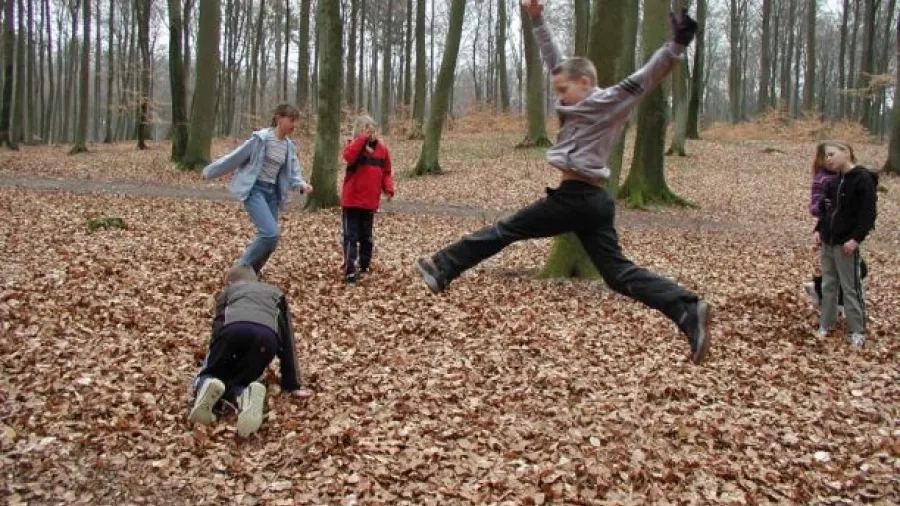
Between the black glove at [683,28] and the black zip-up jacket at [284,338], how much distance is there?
350cm

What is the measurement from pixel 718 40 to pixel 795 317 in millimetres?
58714

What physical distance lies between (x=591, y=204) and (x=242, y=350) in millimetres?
2800

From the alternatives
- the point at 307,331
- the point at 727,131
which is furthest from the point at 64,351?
the point at 727,131

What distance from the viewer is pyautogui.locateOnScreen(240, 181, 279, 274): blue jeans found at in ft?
27.3

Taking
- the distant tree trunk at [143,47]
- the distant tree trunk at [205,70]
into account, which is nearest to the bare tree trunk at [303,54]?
the distant tree trunk at [205,70]

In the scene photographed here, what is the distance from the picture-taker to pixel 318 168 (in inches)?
577

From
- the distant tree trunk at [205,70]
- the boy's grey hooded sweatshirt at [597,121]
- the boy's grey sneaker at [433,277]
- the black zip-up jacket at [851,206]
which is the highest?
the distant tree trunk at [205,70]

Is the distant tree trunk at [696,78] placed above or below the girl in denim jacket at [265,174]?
above

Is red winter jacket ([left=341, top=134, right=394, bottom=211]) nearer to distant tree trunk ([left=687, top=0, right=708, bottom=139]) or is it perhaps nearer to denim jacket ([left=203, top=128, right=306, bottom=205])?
denim jacket ([left=203, top=128, right=306, bottom=205])

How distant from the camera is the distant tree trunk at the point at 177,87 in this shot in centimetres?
2255

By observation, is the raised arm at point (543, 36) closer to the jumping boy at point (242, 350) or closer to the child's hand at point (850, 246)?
the jumping boy at point (242, 350)

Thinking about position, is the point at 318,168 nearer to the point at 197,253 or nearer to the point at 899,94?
the point at 197,253

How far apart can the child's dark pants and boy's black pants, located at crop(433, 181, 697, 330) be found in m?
1.50

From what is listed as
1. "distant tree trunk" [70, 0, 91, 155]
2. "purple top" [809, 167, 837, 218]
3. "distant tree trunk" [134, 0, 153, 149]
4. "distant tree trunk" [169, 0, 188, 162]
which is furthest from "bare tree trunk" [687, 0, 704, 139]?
"distant tree trunk" [70, 0, 91, 155]
